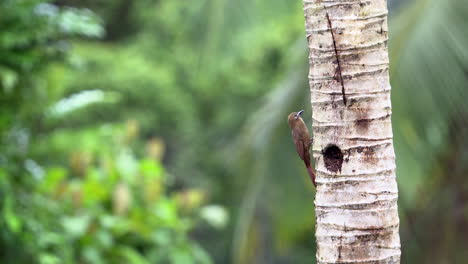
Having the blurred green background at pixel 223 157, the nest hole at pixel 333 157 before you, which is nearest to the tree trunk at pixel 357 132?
the nest hole at pixel 333 157

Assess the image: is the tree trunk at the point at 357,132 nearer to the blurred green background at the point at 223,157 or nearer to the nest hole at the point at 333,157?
the nest hole at the point at 333,157

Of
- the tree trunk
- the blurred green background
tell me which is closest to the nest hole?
the tree trunk

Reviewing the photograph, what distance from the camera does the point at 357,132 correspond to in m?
2.65

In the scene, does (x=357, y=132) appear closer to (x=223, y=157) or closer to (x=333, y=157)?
(x=333, y=157)

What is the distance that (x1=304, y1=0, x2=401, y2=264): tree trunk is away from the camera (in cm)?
263

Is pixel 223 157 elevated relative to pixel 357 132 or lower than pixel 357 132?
elevated

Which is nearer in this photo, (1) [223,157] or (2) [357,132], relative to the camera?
(2) [357,132]

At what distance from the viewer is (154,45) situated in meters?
13.4

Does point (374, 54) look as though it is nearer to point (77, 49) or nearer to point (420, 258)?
point (420, 258)

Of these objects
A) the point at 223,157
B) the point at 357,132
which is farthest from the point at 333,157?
the point at 223,157

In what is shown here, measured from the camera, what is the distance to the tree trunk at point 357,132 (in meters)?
2.63

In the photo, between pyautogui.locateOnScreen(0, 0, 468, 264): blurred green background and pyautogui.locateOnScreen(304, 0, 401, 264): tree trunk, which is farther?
pyautogui.locateOnScreen(0, 0, 468, 264): blurred green background

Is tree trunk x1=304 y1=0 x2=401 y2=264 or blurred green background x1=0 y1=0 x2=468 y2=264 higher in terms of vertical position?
blurred green background x1=0 y1=0 x2=468 y2=264

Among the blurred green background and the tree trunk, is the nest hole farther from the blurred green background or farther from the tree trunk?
the blurred green background
